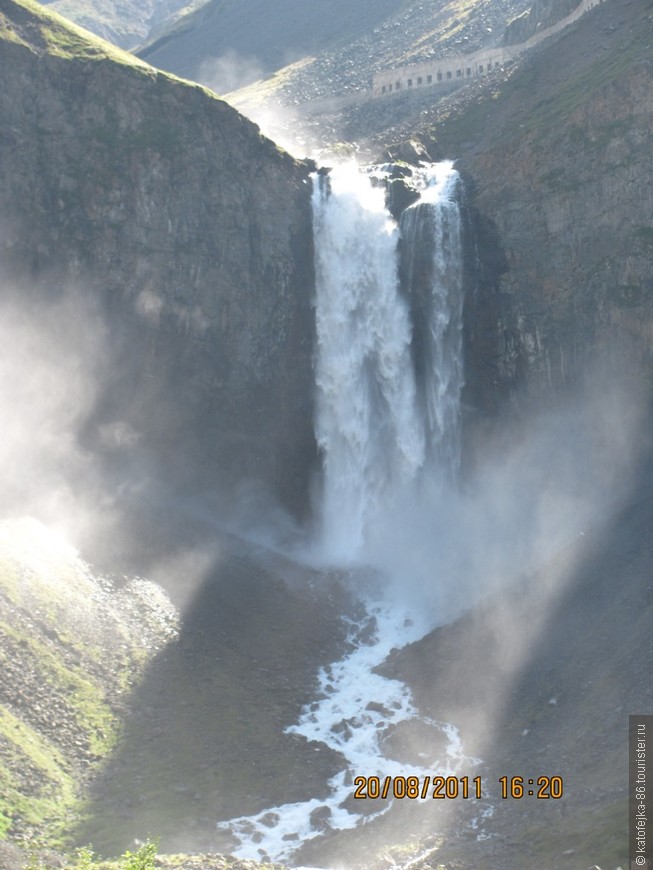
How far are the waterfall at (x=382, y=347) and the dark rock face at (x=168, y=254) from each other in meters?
1.62

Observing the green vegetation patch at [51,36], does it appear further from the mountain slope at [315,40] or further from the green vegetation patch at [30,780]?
the mountain slope at [315,40]

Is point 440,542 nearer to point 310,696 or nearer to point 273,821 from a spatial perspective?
point 310,696

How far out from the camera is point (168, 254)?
74312 mm

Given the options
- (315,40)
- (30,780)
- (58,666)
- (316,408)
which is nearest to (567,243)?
(316,408)

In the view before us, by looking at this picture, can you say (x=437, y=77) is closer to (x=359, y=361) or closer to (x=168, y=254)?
(x=359, y=361)

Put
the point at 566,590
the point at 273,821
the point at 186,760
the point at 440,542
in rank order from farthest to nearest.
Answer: the point at 440,542 → the point at 566,590 → the point at 186,760 → the point at 273,821

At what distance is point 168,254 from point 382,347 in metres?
15.9

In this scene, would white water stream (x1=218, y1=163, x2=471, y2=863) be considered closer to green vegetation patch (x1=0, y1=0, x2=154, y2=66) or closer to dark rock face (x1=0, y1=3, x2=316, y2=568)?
dark rock face (x1=0, y1=3, x2=316, y2=568)

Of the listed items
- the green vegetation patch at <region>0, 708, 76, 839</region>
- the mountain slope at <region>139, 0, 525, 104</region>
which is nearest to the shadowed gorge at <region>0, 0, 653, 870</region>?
the green vegetation patch at <region>0, 708, 76, 839</region>

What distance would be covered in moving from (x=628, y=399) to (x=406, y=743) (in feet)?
102

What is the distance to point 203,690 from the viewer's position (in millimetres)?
55344

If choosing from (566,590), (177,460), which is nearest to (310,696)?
(566,590)

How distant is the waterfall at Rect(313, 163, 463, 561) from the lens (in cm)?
7619

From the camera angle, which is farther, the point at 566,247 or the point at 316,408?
the point at 316,408
